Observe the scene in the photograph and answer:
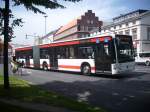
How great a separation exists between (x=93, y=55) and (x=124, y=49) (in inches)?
96.5

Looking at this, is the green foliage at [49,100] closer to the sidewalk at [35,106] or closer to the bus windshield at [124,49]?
the sidewalk at [35,106]

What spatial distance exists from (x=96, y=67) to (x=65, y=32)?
303 ft

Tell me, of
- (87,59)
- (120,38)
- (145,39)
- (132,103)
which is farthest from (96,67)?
(145,39)

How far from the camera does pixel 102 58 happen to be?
18.3 m

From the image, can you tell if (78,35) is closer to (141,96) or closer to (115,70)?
(115,70)

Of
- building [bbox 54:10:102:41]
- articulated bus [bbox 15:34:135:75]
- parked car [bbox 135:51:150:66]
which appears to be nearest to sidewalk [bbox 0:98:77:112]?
articulated bus [bbox 15:34:135:75]

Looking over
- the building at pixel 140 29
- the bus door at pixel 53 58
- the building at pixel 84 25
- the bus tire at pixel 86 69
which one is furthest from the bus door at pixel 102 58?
the building at pixel 84 25

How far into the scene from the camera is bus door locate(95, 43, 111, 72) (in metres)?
17.8

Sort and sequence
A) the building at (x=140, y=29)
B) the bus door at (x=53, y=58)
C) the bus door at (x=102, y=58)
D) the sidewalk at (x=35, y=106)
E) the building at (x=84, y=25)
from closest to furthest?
the sidewalk at (x=35, y=106) → the bus door at (x=102, y=58) → the bus door at (x=53, y=58) → the building at (x=140, y=29) → the building at (x=84, y=25)

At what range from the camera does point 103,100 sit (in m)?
10.6

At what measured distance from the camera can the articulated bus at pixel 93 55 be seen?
17.5 metres

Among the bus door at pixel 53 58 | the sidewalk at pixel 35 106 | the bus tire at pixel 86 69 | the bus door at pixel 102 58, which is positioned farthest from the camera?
the bus door at pixel 53 58

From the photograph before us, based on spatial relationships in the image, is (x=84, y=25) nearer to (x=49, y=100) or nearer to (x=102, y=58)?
(x=102, y=58)

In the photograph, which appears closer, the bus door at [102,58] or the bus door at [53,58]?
the bus door at [102,58]
